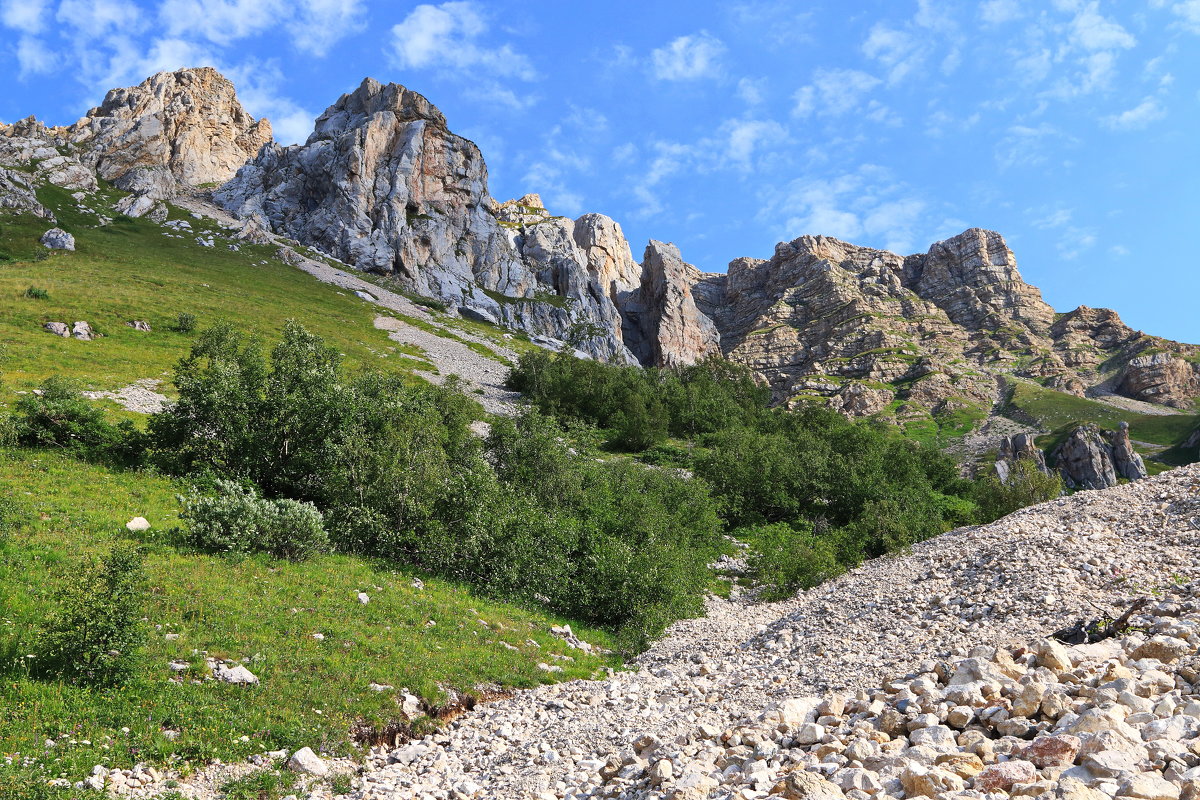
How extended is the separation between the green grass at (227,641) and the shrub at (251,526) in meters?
0.89

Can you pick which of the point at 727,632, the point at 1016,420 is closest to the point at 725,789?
the point at 727,632

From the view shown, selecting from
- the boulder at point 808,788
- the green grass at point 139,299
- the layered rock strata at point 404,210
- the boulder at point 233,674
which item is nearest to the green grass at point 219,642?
the boulder at point 233,674

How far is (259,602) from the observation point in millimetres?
17375

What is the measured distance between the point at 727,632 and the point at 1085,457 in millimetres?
134946

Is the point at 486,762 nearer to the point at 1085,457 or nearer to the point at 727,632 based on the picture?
the point at 727,632

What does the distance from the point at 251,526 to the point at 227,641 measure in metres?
7.25

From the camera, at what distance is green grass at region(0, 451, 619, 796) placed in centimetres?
1101

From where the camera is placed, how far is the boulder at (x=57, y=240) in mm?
103000

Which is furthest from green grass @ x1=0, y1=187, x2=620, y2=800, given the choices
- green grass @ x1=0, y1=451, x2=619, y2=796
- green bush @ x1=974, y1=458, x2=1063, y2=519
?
green bush @ x1=974, y1=458, x2=1063, y2=519

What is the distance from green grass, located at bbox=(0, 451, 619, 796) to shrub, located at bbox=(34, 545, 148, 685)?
371 millimetres

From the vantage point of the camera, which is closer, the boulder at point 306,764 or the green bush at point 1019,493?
the boulder at point 306,764

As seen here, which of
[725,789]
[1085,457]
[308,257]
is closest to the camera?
[725,789]

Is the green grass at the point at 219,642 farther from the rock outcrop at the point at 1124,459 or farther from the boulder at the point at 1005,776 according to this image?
the rock outcrop at the point at 1124,459

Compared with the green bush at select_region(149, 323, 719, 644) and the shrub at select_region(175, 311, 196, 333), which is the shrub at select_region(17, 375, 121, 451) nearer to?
the green bush at select_region(149, 323, 719, 644)
